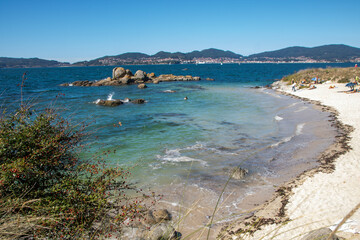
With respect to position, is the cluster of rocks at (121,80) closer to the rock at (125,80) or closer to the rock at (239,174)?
the rock at (125,80)

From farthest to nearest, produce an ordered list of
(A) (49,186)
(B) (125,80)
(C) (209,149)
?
1. (B) (125,80)
2. (C) (209,149)
3. (A) (49,186)

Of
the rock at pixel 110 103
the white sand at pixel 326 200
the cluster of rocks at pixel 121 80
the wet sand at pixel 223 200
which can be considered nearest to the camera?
the white sand at pixel 326 200

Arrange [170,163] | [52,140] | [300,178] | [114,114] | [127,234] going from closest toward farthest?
[52,140] → [127,234] → [300,178] → [170,163] → [114,114]

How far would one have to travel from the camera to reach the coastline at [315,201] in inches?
255

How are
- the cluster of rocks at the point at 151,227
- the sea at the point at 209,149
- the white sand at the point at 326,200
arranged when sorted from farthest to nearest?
the sea at the point at 209,149, the white sand at the point at 326,200, the cluster of rocks at the point at 151,227

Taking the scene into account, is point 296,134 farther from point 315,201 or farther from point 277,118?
point 315,201

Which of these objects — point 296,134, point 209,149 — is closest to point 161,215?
point 209,149

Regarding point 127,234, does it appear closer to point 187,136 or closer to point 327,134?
point 187,136

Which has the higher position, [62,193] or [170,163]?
[62,193]

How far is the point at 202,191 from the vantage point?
9352 mm

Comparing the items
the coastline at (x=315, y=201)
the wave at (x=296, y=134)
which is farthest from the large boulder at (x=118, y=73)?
the coastline at (x=315, y=201)

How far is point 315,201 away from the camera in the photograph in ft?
25.8

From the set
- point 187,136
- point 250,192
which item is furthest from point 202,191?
point 187,136

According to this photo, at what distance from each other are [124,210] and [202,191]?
5.25 metres
